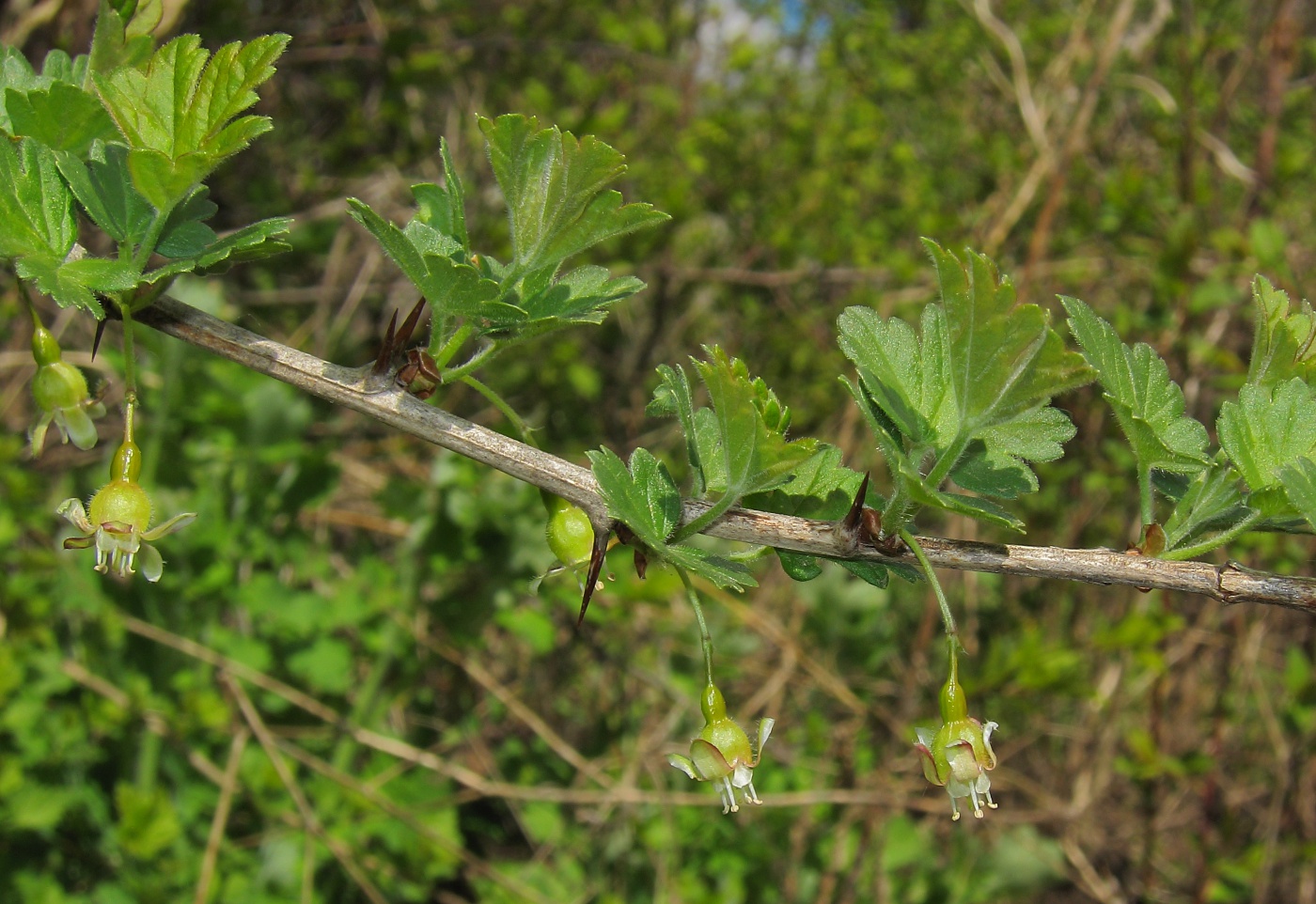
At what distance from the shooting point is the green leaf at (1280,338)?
0.88 m

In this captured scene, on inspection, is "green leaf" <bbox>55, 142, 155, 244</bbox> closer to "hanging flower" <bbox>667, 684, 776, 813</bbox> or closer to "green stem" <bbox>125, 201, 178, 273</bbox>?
"green stem" <bbox>125, 201, 178, 273</bbox>

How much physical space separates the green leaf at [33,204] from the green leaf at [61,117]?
0.02 m

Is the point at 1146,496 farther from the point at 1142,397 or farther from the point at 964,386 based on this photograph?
the point at 964,386

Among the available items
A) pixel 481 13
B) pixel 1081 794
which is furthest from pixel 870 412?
pixel 481 13

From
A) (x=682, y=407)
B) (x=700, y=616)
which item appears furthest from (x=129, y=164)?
(x=700, y=616)

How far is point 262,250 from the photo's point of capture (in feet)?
2.71

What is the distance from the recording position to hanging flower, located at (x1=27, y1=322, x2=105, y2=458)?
2.97ft

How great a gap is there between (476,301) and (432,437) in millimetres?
125

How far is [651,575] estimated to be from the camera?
2.64 meters

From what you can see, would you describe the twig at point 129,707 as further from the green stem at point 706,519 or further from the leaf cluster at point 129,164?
the green stem at point 706,519

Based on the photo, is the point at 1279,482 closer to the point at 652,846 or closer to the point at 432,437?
the point at 432,437

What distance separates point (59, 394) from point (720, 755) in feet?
2.20

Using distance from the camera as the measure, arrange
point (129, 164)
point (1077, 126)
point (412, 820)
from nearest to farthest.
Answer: point (129, 164) → point (412, 820) → point (1077, 126)

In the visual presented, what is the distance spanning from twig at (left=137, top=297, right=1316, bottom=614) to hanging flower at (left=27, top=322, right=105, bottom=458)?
89 mm
